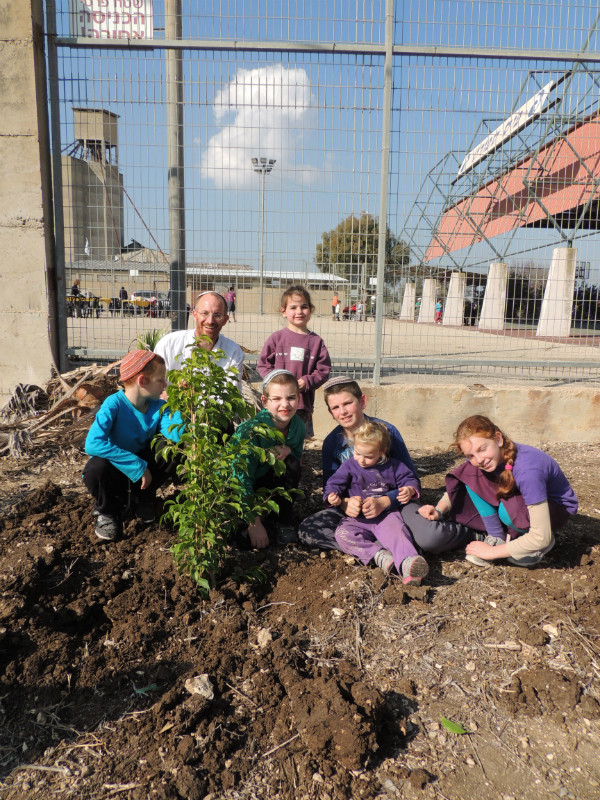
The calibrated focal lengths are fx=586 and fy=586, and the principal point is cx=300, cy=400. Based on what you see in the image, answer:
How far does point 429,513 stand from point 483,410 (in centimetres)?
266

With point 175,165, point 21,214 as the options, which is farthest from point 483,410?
point 21,214

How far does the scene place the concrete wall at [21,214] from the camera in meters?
5.20

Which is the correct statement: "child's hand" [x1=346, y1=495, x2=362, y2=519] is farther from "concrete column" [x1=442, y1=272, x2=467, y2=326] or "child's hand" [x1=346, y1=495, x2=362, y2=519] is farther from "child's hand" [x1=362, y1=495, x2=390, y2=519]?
"concrete column" [x1=442, y1=272, x2=467, y2=326]

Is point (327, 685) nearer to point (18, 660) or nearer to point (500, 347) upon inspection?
point (18, 660)

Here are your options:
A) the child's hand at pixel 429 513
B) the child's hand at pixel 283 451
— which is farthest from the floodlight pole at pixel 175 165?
the child's hand at pixel 429 513

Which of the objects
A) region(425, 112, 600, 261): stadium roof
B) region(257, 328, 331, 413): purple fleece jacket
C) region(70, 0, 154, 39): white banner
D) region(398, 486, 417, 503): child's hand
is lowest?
region(398, 486, 417, 503): child's hand

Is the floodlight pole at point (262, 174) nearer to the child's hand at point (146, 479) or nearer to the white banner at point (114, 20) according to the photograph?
the white banner at point (114, 20)

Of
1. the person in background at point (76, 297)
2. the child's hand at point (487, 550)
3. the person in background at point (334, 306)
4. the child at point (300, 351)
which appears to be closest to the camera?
the child's hand at point (487, 550)

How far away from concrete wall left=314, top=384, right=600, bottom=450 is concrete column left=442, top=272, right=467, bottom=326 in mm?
659

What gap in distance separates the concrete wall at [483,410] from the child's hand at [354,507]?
237cm

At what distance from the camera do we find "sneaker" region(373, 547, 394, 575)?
305cm

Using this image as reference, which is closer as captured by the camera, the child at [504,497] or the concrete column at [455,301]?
the child at [504,497]

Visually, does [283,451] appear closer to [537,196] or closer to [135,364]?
[135,364]

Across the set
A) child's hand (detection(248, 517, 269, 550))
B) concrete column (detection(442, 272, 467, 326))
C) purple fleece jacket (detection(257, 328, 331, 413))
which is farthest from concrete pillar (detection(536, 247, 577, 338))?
child's hand (detection(248, 517, 269, 550))
